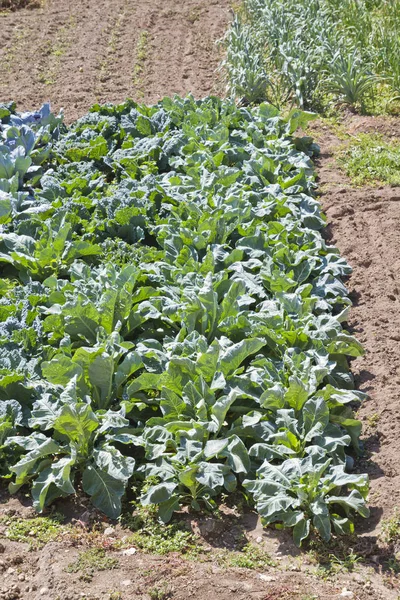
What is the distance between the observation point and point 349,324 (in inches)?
221

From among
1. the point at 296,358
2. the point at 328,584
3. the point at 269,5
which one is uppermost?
the point at 269,5

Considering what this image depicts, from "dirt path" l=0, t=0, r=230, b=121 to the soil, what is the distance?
0.03 meters

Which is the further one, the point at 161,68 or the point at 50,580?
the point at 161,68

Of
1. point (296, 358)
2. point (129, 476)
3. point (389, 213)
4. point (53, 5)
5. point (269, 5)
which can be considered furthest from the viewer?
point (53, 5)

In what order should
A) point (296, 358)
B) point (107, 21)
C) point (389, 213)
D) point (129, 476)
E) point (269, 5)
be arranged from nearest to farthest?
1. point (129, 476)
2. point (296, 358)
3. point (389, 213)
4. point (269, 5)
5. point (107, 21)

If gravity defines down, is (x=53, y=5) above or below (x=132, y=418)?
above

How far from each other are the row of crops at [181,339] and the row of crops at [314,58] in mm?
1922

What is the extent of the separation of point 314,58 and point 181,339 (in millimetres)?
5483

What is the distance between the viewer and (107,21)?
13.1 metres

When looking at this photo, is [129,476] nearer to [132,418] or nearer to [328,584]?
[132,418]

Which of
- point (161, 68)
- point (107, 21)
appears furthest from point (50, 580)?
point (107, 21)

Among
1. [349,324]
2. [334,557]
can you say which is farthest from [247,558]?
[349,324]

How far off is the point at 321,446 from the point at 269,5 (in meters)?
8.14

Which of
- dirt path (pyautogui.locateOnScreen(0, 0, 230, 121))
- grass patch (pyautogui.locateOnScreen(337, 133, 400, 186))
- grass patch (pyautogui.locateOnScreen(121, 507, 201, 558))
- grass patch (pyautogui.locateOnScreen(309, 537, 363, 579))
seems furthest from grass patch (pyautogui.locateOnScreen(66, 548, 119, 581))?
dirt path (pyautogui.locateOnScreen(0, 0, 230, 121))
